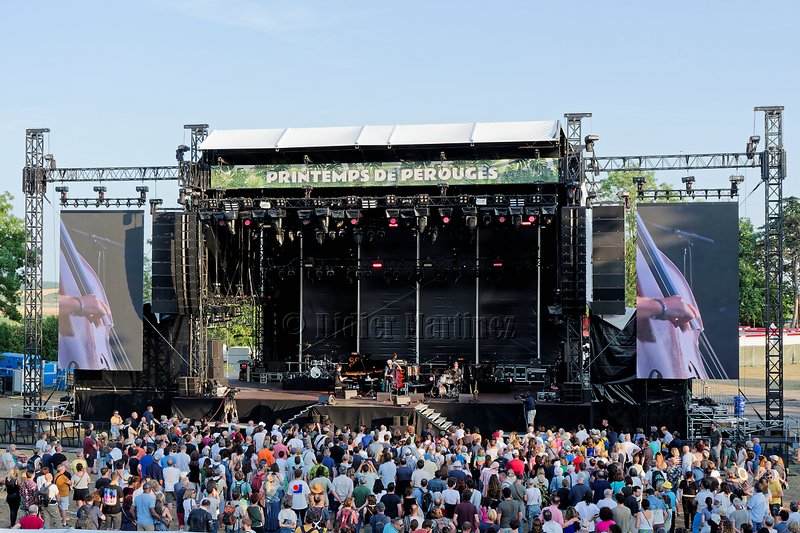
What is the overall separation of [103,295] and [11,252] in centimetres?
1587

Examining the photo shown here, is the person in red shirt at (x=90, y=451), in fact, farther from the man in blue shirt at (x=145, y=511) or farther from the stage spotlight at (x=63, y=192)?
the stage spotlight at (x=63, y=192)

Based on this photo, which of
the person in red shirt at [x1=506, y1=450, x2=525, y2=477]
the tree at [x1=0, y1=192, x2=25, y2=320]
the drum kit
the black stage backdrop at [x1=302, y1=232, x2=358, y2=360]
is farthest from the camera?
the tree at [x1=0, y1=192, x2=25, y2=320]

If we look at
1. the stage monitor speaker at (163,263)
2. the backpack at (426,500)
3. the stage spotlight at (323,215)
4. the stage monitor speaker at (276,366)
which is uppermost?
the stage spotlight at (323,215)

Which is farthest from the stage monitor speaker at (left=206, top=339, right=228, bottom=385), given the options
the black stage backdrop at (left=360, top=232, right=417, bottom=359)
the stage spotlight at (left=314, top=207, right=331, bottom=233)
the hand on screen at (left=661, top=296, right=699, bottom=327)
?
the hand on screen at (left=661, top=296, right=699, bottom=327)

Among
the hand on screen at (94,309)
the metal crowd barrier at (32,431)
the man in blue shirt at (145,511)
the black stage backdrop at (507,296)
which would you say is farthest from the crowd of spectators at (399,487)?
the black stage backdrop at (507,296)

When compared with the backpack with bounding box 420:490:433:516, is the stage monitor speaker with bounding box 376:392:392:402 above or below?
above

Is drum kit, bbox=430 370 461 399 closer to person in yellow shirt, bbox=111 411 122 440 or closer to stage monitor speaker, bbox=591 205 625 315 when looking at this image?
stage monitor speaker, bbox=591 205 625 315

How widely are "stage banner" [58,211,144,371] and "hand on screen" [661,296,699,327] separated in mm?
14466

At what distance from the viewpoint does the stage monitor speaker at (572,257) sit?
83.9 ft

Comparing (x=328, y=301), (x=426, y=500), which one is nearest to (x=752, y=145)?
(x=328, y=301)

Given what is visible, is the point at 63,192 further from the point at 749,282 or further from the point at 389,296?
the point at 749,282

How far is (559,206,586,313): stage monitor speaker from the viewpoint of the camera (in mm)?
25578

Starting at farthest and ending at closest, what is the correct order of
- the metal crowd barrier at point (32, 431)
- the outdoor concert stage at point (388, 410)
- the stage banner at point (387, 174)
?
1. the stage banner at point (387, 174)
2. the outdoor concert stage at point (388, 410)
3. the metal crowd barrier at point (32, 431)

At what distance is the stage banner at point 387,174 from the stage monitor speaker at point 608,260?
1.86 meters
